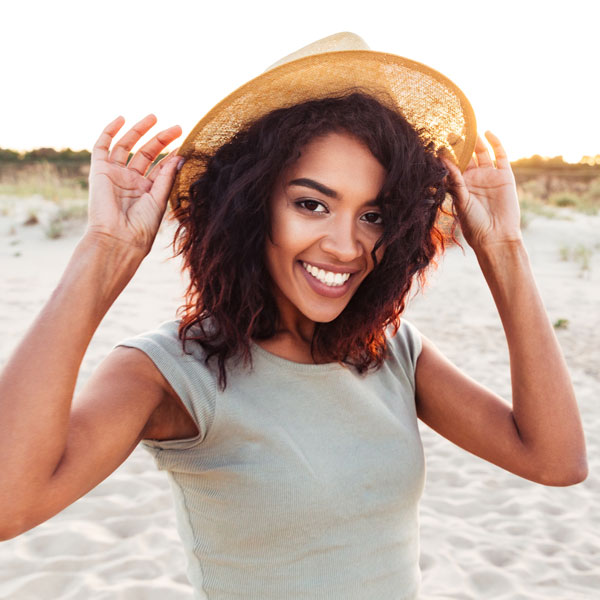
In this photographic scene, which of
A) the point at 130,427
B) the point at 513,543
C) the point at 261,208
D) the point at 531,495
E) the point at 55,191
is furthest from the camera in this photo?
the point at 55,191

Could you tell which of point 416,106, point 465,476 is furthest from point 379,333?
point 465,476

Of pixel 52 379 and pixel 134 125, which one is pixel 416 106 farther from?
pixel 52 379

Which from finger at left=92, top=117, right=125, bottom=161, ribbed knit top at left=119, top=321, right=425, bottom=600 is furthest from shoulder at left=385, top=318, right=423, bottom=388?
finger at left=92, top=117, right=125, bottom=161

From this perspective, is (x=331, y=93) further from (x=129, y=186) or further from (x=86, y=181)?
(x=86, y=181)

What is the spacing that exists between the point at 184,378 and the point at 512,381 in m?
0.95

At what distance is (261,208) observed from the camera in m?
1.68

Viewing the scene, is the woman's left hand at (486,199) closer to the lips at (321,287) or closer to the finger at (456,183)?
the finger at (456,183)

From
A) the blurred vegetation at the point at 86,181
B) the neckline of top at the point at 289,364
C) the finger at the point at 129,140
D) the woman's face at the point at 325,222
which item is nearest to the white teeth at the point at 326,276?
the woman's face at the point at 325,222

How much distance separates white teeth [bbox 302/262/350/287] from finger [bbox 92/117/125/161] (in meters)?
0.61

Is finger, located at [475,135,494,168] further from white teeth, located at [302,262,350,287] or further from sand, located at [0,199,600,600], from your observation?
sand, located at [0,199,600,600]

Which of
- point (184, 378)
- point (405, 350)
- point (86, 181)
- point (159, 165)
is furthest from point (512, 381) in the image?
point (86, 181)

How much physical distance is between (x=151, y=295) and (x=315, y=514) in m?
8.17

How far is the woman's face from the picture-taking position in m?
1.61

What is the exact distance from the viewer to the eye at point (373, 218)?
5.57 ft
